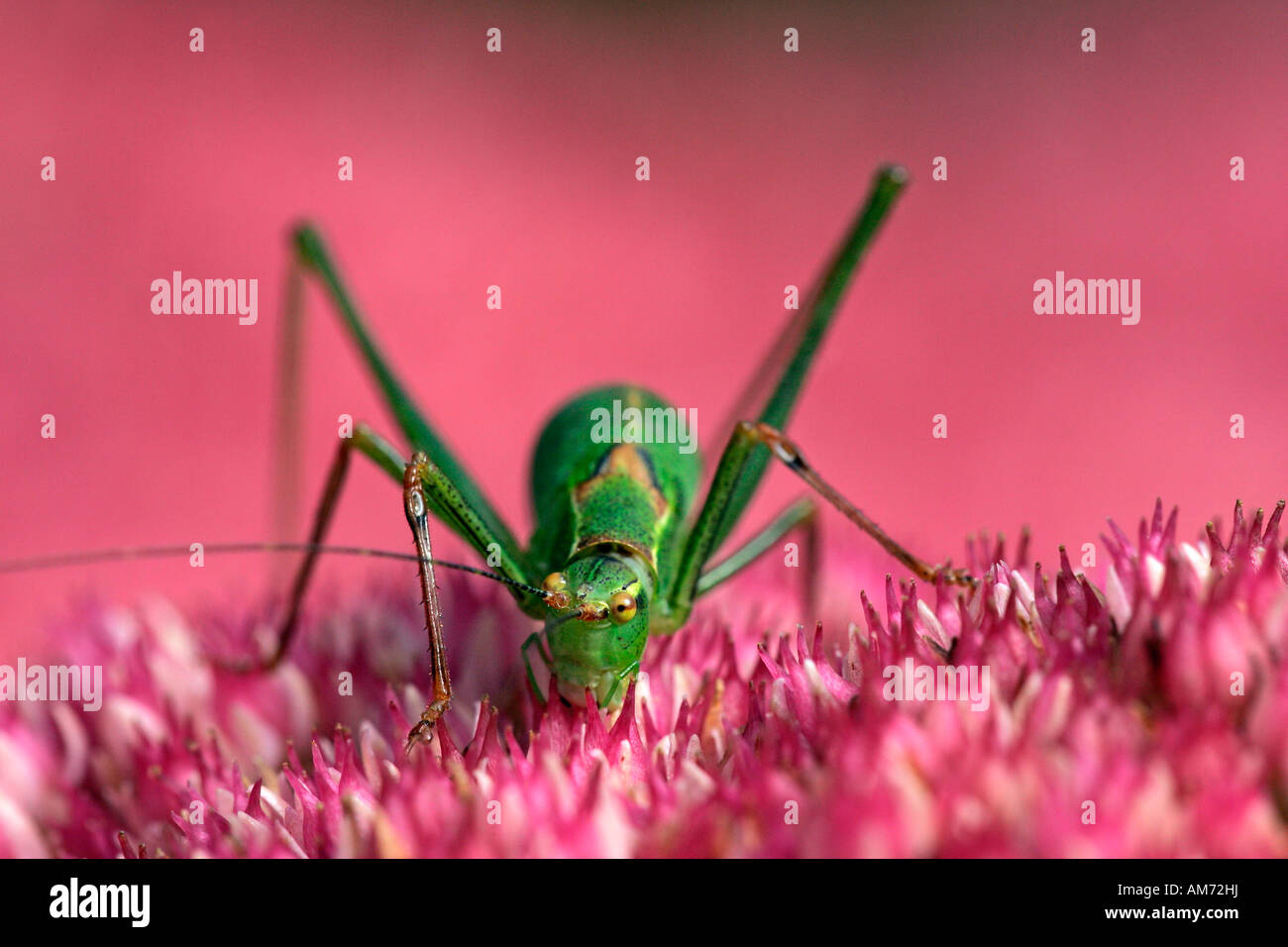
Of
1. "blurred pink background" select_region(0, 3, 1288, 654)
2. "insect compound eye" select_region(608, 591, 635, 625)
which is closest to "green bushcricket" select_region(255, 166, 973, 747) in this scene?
"insect compound eye" select_region(608, 591, 635, 625)

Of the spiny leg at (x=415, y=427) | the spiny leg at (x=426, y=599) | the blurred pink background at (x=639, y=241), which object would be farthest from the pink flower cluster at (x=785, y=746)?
the blurred pink background at (x=639, y=241)

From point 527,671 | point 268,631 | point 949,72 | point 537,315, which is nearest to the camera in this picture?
point 527,671

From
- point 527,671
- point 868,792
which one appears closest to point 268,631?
point 527,671

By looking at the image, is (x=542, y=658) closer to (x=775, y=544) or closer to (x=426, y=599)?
(x=426, y=599)

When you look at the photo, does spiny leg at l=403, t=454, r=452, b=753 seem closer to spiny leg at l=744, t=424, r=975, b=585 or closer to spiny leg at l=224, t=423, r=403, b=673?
spiny leg at l=224, t=423, r=403, b=673

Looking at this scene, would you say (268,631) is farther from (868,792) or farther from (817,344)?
(868,792)
